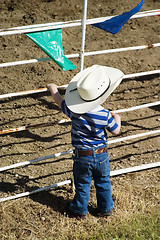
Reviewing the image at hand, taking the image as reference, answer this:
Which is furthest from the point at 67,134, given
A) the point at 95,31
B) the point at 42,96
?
the point at 95,31

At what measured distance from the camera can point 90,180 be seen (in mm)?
3842

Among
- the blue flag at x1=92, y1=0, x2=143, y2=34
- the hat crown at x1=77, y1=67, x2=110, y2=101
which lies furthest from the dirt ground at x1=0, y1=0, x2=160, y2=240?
the blue flag at x1=92, y1=0, x2=143, y2=34

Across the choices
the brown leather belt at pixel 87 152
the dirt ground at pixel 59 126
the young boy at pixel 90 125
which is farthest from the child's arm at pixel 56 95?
the dirt ground at pixel 59 126

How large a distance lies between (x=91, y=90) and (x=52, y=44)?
0.70 m

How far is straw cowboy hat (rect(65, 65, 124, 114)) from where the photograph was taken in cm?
340

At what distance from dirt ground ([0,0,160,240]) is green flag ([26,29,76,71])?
135cm

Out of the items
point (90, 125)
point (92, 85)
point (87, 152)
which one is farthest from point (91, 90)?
point (87, 152)

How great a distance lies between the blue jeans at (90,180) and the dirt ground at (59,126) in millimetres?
158

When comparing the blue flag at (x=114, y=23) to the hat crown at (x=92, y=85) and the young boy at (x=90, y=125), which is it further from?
the hat crown at (x=92, y=85)

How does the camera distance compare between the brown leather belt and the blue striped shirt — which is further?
the brown leather belt

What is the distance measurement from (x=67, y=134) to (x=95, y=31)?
251 cm

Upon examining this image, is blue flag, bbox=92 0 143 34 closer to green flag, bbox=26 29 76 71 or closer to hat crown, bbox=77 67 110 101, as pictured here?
green flag, bbox=26 29 76 71

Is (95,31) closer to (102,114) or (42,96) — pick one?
(42,96)

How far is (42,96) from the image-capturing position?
19.1 feet
